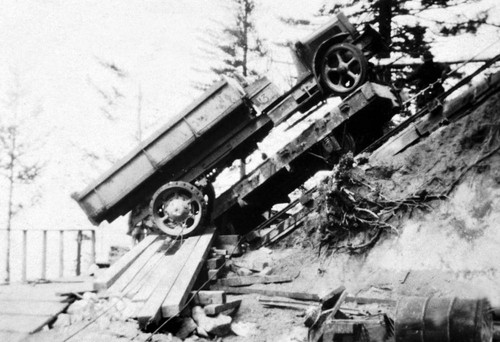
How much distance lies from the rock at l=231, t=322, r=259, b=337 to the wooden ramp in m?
2.57

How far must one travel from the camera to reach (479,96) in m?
5.94

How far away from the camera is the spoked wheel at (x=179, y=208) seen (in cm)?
770

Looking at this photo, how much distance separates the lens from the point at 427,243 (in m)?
5.36

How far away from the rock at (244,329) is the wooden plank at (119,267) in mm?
2254

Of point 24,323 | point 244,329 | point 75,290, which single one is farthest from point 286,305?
point 24,323

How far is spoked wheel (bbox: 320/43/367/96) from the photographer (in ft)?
23.0

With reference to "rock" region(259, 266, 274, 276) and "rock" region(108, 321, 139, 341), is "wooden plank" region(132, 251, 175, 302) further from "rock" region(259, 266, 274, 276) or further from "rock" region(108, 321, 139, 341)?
"rock" region(259, 266, 274, 276)

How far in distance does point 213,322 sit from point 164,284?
3.48 feet

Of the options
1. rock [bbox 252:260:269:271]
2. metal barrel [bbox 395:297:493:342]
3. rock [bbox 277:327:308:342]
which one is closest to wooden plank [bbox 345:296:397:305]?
rock [bbox 277:327:308:342]

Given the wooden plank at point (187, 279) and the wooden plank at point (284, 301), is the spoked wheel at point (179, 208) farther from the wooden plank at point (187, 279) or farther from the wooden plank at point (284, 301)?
the wooden plank at point (284, 301)

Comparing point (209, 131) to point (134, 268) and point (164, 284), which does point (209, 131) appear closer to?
point (134, 268)

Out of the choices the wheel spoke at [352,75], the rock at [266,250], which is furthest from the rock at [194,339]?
the wheel spoke at [352,75]

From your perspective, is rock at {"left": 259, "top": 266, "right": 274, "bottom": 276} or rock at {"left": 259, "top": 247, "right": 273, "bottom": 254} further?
rock at {"left": 259, "top": 247, "right": 273, "bottom": 254}

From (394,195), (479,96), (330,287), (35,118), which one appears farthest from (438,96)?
(35,118)
